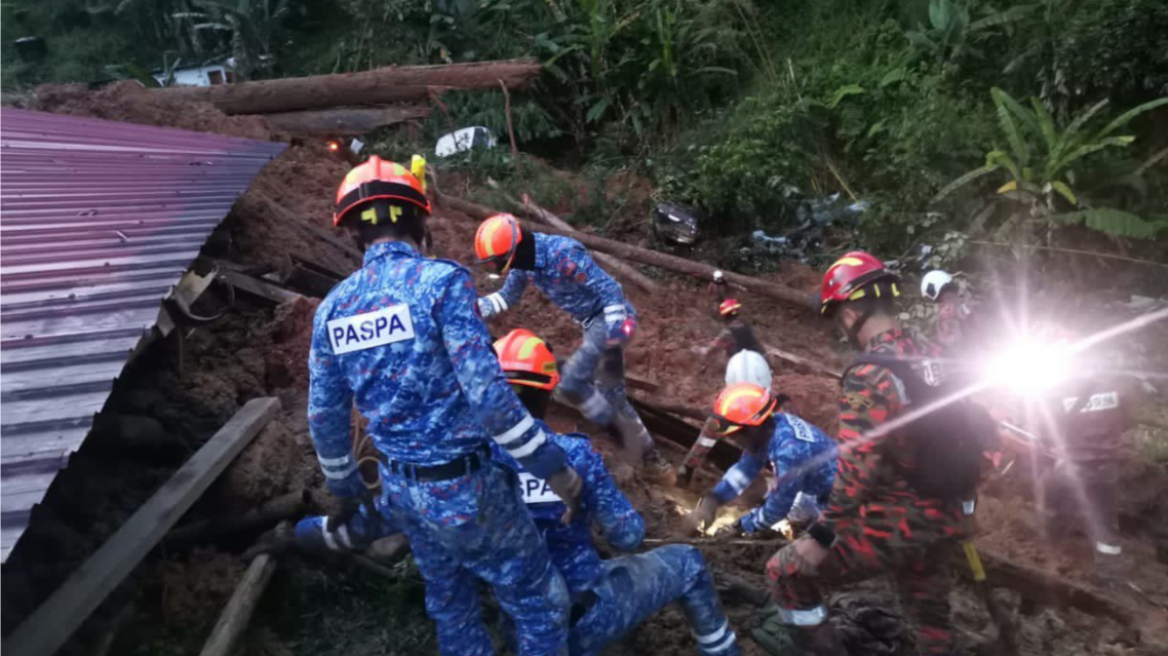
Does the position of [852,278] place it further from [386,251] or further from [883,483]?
[386,251]

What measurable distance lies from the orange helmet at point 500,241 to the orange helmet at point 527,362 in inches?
70.1

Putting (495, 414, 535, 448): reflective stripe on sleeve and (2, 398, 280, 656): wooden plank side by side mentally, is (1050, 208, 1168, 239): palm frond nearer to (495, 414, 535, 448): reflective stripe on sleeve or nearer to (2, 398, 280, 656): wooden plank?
(495, 414, 535, 448): reflective stripe on sleeve

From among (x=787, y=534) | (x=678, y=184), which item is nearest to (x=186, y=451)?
(x=787, y=534)

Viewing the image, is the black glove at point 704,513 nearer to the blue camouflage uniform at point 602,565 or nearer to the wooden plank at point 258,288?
the blue camouflage uniform at point 602,565

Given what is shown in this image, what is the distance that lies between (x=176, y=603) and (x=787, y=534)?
3.79 m

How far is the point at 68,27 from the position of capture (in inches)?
757

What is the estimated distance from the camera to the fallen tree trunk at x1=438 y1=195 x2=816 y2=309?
9109 mm

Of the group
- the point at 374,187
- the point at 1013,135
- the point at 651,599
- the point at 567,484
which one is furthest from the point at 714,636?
the point at 1013,135

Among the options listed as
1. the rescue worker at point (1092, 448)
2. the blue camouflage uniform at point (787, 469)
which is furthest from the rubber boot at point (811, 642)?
the rescue worker at point (1092, 448)

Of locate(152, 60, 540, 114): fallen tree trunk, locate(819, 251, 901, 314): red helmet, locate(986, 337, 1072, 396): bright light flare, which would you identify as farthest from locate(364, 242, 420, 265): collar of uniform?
locate(152, 60, 540, 114): fallen tree trunk

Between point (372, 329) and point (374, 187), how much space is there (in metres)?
0.60

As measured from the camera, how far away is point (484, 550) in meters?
3.45

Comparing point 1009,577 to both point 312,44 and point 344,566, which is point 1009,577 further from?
point 312,44

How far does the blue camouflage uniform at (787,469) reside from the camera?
464 centimetres
